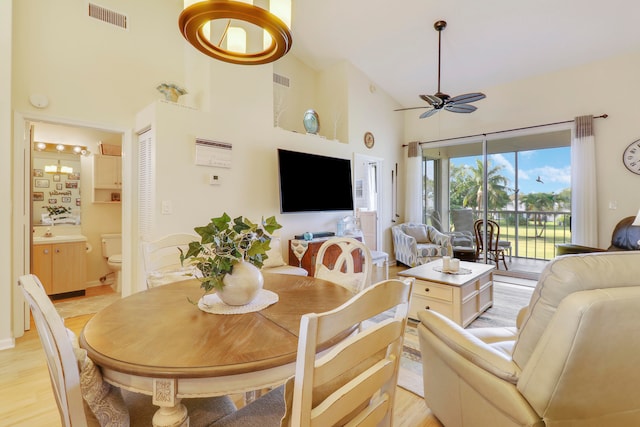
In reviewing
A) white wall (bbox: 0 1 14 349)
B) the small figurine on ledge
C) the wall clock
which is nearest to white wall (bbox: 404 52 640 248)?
the wall clock

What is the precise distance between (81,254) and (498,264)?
633 cm

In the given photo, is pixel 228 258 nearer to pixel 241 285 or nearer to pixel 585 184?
pixel 241 285

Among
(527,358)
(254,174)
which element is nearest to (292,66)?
(254,174)

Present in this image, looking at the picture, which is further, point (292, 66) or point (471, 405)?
point (292, 66)

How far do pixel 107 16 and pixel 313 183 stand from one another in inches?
110

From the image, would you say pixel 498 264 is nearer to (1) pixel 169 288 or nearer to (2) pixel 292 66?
(2) pixel 292 66

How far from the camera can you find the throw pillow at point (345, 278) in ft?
5.99

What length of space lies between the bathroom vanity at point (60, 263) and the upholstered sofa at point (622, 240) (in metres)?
5.94

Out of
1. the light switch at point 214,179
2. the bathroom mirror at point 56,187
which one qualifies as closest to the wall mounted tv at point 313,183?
the light switch at point 214,179

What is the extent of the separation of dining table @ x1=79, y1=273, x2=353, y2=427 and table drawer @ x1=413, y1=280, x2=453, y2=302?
1752 millimetres

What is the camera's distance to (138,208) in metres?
3.22

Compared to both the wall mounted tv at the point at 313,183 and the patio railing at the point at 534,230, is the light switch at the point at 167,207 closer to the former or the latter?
the wall mounted tv at the point at 313,183

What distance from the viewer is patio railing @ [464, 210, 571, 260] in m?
4.87

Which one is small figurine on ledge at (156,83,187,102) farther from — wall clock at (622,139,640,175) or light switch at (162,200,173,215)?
wall clock at (622,139,640,175)
